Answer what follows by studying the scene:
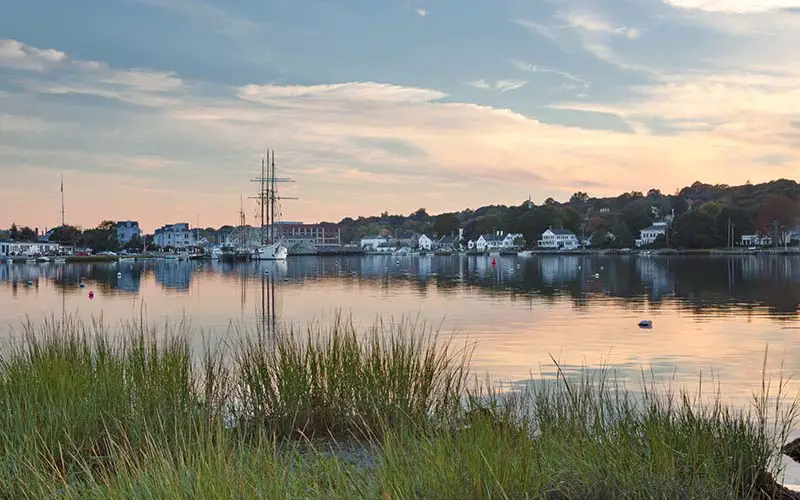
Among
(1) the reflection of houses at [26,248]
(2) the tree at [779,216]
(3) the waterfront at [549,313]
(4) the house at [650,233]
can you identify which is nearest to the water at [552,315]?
(3) the waterfront at [549,313]

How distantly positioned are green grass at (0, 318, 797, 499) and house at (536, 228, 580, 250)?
188 meters

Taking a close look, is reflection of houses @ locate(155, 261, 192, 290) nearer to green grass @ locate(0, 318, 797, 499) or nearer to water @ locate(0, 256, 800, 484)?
water @ locate(0, 256, 800, 484)

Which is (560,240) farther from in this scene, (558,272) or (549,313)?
(549,313)

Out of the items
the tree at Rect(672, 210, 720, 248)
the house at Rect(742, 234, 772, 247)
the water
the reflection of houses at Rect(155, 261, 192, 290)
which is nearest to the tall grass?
the water

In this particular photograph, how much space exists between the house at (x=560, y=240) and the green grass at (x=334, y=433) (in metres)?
188

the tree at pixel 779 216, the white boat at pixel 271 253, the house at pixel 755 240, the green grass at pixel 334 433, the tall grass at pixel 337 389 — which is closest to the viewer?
the green grass at pixel 334 433

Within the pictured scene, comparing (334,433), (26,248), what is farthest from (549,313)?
(26,248)

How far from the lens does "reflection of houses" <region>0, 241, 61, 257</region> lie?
159750mm

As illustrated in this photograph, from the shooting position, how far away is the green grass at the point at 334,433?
5.41m

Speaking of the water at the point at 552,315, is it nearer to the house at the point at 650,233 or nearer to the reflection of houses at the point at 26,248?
the reflection of houses at the point at 26,248

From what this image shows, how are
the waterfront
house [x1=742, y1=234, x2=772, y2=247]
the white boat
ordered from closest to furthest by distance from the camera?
the waterfront < the white boat < house [x1=742, y1=234, x2=772, y2=247]

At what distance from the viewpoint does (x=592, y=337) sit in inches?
965

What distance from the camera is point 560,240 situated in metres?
196

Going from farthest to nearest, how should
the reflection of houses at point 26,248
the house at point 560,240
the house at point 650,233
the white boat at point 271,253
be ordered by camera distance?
the house at point 560,240 < the house at point 650,233 < the reflection of houses at point 26,248 < the white boat at point 271,253
